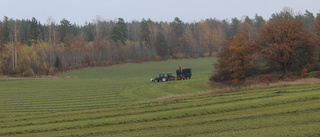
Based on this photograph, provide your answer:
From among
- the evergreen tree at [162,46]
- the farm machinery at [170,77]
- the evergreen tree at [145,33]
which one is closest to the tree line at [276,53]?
the farm machinery at [170,77]

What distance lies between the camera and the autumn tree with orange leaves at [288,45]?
28375mm

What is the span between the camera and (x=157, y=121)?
1121 cm

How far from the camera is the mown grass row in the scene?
343 inches

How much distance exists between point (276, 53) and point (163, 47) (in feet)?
207

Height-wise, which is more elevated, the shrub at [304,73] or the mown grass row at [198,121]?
the shrub at [304,73]

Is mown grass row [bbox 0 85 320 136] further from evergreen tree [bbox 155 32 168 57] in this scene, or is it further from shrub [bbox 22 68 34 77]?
evergreen tree [bbox 155 32 168 57]

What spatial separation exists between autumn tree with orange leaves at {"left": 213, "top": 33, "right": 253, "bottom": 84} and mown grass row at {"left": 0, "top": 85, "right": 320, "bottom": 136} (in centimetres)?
1843

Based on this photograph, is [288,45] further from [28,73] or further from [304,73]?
[28,73]

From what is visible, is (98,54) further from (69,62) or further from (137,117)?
(137,117)

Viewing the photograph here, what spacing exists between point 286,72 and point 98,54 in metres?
64.5

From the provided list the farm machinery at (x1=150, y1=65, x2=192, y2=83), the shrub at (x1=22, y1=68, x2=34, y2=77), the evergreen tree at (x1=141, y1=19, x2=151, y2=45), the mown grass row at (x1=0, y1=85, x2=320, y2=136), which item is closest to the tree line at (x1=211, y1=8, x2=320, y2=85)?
the farm machinery at (x1=150, y1=65, x2=192, y2=83)

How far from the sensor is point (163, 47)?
9044 cm

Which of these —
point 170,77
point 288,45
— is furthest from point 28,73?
point 288,45

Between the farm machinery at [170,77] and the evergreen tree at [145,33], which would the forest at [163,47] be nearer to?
the evergreen tree at [145,33]
